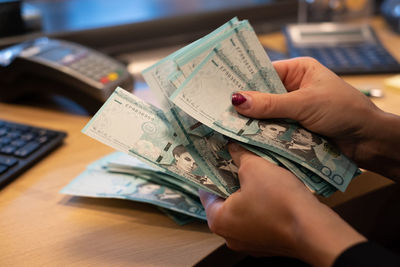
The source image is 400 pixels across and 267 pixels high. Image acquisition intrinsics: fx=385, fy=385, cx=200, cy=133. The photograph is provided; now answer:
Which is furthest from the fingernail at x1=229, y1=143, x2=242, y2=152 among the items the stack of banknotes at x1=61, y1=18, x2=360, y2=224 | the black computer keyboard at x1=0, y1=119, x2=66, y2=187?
the black computer keyboard at x1=0, y1=119, x2=66, y2=187

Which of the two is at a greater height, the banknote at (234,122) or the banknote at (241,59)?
the banknote at (241,59)

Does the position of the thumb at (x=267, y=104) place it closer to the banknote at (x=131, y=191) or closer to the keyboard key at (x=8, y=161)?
the banknote at (x=131, y=191)

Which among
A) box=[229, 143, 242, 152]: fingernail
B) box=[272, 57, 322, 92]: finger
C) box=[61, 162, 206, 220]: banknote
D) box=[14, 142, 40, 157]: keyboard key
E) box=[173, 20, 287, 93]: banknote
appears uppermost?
box=[173, 20, 287, 93]: banknote

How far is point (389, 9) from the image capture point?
1.33 meters

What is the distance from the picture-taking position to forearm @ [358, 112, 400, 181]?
0.59 metres

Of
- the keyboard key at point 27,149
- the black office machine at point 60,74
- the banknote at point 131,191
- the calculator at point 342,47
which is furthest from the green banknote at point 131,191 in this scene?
the calculator at point 342,47

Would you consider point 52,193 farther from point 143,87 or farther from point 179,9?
point 179,9

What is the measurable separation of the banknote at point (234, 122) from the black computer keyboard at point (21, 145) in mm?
310

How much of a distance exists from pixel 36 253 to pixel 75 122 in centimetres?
38

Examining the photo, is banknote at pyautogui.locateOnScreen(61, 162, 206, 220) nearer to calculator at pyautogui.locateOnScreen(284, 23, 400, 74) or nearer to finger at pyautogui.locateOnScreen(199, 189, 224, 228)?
finger at pyautogui.locateOnScreen(199, 189, 224, 228)

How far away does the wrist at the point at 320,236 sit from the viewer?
415mm

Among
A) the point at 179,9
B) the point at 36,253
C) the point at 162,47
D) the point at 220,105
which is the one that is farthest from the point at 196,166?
the point at 179,9

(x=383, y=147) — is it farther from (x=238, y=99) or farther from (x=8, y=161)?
(x=8, y=161)

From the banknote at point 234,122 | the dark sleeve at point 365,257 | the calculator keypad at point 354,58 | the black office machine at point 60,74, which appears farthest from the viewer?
the calculator keypad at point 354,58
